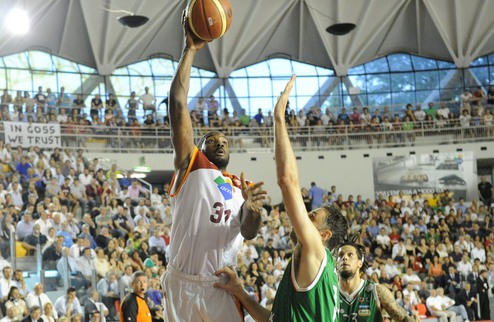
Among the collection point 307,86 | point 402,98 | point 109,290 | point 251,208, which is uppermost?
point 307,86

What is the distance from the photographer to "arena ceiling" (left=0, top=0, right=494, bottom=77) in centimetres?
3161

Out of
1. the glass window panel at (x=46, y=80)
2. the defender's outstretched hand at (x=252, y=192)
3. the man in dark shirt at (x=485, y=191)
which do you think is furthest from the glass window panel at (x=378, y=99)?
the defender's outstretched hand at (x=252, y=192)

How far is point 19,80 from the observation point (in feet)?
97.1

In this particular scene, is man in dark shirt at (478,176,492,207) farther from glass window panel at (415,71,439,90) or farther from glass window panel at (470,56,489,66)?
glass window panel at (470,56,489,66)

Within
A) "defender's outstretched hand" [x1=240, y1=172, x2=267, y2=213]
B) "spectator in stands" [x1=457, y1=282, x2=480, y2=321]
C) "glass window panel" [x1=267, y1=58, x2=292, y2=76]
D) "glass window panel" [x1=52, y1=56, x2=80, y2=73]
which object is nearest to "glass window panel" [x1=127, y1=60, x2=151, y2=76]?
"glass window panel" [x1=52, y1=56, x2=80, y2=73]

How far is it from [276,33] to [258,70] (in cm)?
196

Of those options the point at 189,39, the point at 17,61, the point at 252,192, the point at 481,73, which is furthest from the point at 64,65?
the point at 252,192

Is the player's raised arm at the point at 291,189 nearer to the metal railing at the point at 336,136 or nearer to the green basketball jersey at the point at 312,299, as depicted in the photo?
the green basketball jersey at the point at 312,299

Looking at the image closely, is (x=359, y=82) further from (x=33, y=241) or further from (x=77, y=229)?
(x=33, y=241)

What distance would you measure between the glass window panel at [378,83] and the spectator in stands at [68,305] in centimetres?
2391

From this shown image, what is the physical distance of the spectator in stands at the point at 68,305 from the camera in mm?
12419

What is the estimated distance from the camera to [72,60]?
104 feet

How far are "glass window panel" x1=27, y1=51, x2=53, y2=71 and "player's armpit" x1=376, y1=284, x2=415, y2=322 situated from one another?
1036 inches

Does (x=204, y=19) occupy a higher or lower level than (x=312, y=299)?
→ higher
